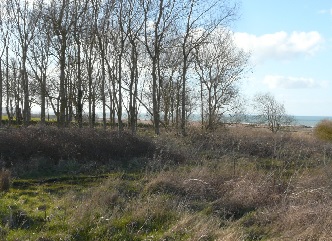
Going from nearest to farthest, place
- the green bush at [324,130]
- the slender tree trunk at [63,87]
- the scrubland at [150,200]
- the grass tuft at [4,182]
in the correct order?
1. the scrubland at [150,200]
2. the grass tuft at [4,182]
3. the slender tree trunk at [63,87]
4. the green bush at [324,130]

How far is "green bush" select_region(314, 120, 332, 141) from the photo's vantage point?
3742 cm

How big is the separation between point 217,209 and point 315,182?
3453 millimetres

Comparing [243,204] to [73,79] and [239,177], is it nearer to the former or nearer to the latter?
[239,177]

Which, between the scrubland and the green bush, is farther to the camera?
the green bush

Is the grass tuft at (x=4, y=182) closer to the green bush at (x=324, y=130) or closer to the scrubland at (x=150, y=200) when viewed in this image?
the scrubland at (x=150, y=200)

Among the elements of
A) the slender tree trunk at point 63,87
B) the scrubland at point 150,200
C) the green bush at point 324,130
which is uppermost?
the slender tree trunk at point 63,87

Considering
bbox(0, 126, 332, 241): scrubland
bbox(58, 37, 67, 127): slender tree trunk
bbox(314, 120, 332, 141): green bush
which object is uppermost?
bbox(58, 37, 67, 127): slender tree trunk

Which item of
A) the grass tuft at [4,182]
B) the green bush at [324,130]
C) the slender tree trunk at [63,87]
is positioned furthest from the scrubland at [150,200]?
the green bush at [324,130]

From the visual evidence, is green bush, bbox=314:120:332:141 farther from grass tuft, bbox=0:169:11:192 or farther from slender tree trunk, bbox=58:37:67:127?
grass tuft, bbox=0:169:11:192

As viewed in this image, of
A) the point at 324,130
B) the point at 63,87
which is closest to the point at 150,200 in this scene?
the point at 63,87

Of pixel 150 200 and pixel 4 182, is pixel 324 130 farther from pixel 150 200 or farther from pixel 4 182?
pixel 4 182

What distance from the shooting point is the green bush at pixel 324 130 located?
37.4 metres

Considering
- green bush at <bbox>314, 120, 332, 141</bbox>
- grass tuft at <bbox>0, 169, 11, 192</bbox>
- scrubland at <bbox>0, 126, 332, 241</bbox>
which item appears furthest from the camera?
green bush at <bbox>314, 120, 332, 141</bbox>

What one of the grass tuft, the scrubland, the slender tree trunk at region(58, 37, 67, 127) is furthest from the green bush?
the grass tuft
